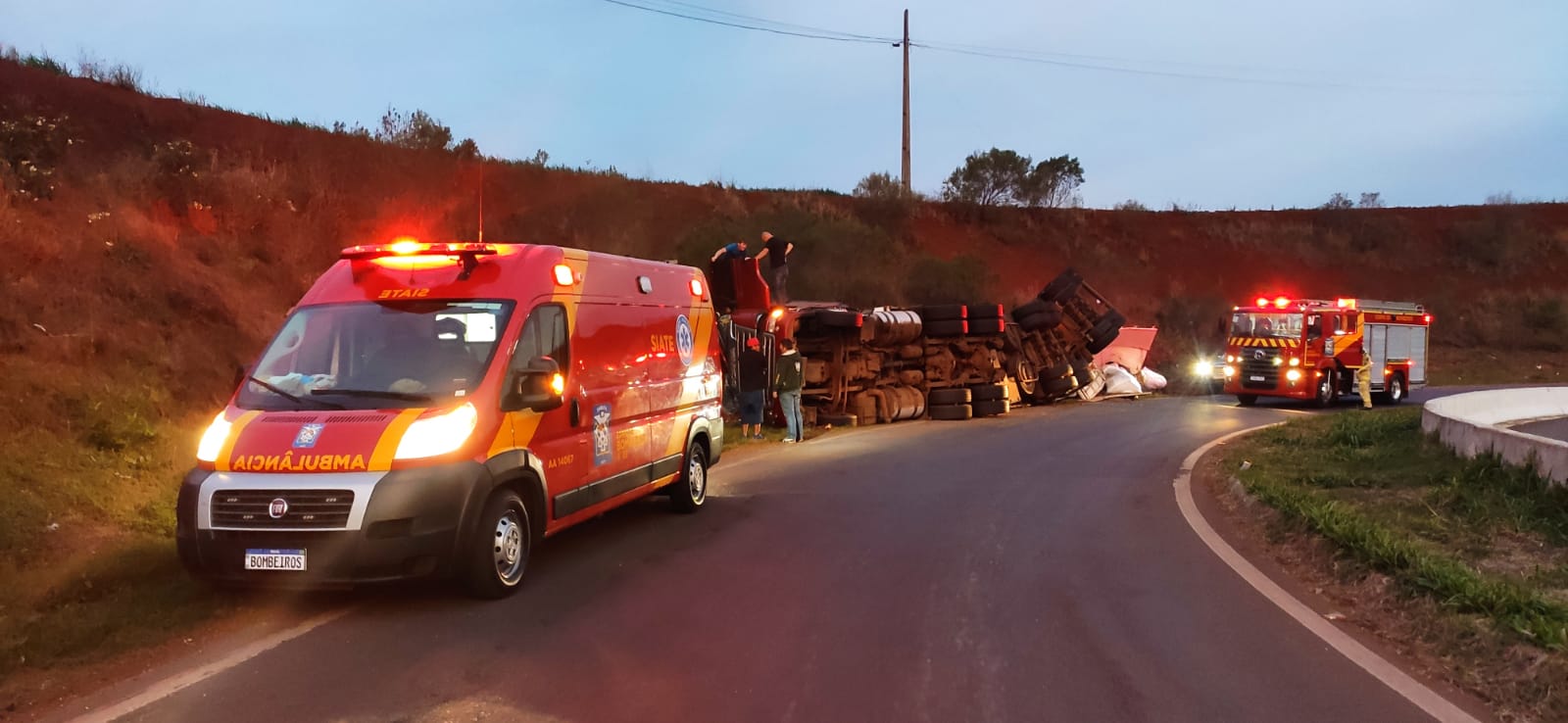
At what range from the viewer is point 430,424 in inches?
242

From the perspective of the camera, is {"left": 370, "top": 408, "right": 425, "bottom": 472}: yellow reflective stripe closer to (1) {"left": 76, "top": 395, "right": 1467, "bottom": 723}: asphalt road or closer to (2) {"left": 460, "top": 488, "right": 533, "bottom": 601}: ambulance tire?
(2) {"left": 460, "top": 488, "right": 533, "bottom": 601}: ambulance tire

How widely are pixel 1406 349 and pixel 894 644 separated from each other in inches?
1073

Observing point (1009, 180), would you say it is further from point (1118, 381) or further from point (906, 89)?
point (1118, 381)

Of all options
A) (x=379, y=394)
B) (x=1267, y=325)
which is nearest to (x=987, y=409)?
(x=1267, y=325)

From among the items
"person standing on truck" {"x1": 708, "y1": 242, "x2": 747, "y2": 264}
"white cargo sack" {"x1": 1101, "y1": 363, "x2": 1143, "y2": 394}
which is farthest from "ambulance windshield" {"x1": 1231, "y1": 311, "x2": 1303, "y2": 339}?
"person standing on truck" {"x1": 708, "y1": 242, "x2": 747, "y2": 264}

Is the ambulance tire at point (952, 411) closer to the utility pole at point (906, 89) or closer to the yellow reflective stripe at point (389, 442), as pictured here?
the yellow reflective stripe at point (389, 442)

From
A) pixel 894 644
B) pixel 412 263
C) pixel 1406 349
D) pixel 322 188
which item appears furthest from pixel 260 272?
pixel 1406 349

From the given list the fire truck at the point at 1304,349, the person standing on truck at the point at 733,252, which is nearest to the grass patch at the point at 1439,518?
the person standing on truck at the point at 733,252

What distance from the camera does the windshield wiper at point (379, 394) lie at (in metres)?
6.39

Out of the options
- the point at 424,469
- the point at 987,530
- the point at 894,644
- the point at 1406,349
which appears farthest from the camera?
the point at 1406,349

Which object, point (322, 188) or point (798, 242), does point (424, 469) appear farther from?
point (798, 242)

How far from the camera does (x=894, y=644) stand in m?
5.50

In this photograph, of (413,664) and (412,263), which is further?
(412,263)

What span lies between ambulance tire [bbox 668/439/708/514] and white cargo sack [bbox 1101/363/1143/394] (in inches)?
763
